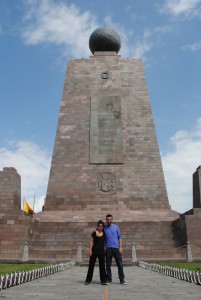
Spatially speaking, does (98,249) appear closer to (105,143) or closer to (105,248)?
(105,248)

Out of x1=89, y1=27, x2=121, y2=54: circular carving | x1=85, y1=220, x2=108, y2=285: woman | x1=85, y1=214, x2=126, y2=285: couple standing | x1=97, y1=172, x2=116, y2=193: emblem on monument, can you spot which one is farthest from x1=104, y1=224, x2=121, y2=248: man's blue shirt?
x1=89, y1=27, x2=121, y2=54: circular carving

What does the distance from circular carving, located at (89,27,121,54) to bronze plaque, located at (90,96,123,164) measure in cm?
499

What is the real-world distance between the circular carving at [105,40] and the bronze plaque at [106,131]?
499 centimetres

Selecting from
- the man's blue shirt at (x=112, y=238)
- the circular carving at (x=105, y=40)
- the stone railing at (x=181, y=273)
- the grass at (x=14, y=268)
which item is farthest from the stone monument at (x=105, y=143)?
the man's blue shirt at (x=112, y=238)

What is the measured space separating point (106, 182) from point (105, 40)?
37.4ft

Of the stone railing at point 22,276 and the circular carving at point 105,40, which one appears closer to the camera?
the stone railing at point 22,276

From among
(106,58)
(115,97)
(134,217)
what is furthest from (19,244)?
(106,58)

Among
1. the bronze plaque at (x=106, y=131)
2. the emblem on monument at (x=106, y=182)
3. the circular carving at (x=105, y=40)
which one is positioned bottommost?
the emblem on monument at (x=106, y=182)

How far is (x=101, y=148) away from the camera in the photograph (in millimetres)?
22672

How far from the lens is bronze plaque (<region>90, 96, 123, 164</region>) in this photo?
22484 millimetres

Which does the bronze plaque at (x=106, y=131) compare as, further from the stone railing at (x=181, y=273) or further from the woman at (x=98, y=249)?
the woman at (x=98, y=249)

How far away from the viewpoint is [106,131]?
23.1m

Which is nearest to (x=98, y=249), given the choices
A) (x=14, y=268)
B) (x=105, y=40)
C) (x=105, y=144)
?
(x=14, y=268)

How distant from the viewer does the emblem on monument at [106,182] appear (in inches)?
853
